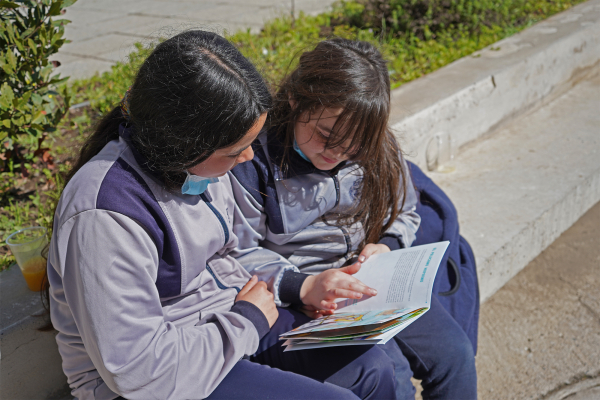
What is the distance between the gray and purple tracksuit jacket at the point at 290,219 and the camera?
179 cm

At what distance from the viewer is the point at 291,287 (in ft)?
5.82

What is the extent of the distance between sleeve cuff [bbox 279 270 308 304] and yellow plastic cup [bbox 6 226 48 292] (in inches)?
33.6

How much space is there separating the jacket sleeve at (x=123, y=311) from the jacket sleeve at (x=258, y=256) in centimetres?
46

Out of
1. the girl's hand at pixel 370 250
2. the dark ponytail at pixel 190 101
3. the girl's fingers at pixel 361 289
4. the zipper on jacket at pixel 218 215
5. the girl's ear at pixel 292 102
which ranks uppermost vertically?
the dark ponytail at pixel 190 101

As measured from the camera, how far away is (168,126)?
1.33 meters

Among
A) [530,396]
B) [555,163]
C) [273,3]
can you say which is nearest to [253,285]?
[530,396]

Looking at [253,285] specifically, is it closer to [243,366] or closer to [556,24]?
[243,366]

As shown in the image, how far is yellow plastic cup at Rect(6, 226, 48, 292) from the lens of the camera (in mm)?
1865

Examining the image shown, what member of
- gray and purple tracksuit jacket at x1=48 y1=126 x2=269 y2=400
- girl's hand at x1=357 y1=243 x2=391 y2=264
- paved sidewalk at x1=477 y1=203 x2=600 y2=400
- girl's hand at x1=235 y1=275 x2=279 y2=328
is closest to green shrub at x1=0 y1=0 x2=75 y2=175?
gray and purple tracksuit jacket at x1=48 y1=126 x2=269 y2=400

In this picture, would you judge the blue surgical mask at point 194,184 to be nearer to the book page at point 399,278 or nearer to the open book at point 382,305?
the open book at point 382,305

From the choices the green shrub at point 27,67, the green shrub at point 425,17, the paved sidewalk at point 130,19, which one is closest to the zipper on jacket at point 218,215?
the green shrub at point 27,67

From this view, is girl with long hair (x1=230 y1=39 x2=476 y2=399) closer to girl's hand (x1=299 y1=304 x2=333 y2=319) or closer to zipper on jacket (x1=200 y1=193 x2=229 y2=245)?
girl's hand (x1=299 y1=304 x2=333 y2=319)

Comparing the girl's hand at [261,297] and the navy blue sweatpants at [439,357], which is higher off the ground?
the girl's hand at [261,297]

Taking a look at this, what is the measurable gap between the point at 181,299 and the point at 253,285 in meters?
0.25
